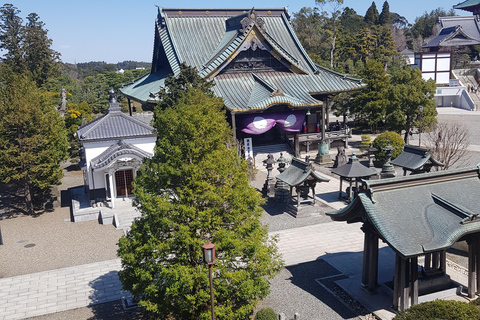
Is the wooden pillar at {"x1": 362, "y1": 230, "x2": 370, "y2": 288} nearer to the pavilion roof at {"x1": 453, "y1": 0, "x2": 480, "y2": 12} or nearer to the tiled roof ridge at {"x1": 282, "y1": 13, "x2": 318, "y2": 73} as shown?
the tiled roof ridge at {"x1": 282, "y1": 13, "x2": 318, "y2": 73}

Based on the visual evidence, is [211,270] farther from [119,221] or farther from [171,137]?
[119,221]

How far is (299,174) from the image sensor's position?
71.1ft

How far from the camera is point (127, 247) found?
10.9 metres

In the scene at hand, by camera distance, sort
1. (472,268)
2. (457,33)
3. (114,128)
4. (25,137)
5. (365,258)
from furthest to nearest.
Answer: (457,33) → (114,128) → (25,137) → (365,258) → (472,268)

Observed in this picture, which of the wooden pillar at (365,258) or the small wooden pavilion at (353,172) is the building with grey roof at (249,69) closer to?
the small wooden pavilion at (353,172)

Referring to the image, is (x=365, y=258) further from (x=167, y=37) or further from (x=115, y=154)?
(x=167, y=37)

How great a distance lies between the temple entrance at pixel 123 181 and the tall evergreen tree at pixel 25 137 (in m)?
2.97

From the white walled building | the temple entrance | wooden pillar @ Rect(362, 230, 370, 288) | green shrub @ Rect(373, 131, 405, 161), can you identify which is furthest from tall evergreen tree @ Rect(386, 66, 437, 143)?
wooden pillar @ Rect(362, 230, 370, 288)

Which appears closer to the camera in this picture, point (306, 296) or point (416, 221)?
point (416, 221)

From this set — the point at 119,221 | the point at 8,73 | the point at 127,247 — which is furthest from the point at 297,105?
the point at 127,247

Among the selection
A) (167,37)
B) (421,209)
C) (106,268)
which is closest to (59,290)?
(106,268)

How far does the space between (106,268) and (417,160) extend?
15.6 meters

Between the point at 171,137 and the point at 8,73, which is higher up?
the point at 8,73

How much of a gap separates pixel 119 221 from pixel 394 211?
13.8 metres
